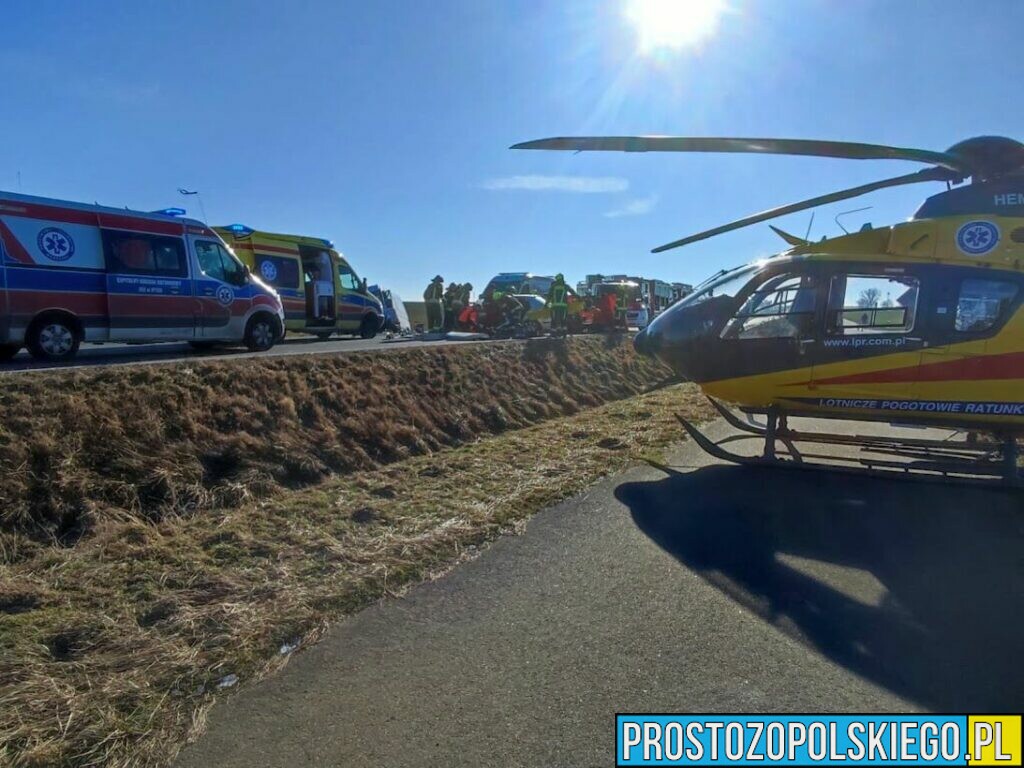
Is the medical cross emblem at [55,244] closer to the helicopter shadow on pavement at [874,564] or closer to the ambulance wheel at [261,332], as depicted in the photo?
the ambulance wheel at [261,332]

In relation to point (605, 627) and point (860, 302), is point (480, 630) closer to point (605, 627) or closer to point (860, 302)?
point (605, 627)

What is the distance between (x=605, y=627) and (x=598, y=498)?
2.51 m

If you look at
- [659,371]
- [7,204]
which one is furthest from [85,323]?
[659,371]

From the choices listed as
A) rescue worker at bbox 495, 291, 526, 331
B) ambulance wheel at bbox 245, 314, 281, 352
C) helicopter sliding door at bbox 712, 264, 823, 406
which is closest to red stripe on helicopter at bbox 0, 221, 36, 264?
ambulance wheel at bbox 245, 314, 281, 352

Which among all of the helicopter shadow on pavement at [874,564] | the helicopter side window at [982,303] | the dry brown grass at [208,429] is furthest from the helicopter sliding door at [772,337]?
the dry brown grass at [208,429]

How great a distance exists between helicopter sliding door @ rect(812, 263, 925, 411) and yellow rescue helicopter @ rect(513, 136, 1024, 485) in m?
0.01

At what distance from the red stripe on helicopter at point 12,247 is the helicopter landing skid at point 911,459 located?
356 inches

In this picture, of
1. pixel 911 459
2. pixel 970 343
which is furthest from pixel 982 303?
pixel 911 459

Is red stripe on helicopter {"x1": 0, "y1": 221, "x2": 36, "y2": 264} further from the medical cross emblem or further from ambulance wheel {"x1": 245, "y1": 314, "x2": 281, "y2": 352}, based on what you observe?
ambulance wheel {"x1": 245, "y1": 314, "x2": 281, "y2": 352}

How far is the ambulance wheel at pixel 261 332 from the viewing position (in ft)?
38.7

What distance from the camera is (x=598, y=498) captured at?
605 centimetres

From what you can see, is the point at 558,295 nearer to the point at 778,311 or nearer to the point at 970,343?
the point at 778,311

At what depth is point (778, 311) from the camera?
6.93 metres

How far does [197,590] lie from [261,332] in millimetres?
8849
